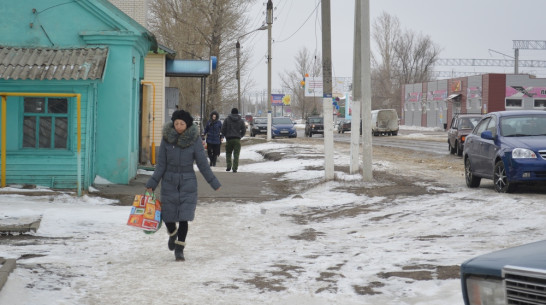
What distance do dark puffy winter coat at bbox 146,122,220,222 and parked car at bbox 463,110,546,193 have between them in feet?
21.7

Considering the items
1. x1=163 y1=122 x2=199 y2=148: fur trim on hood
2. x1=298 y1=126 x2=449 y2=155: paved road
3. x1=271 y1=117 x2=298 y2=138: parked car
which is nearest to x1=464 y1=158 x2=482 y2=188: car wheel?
x1=163 y1=122 x2=199 y2=148: fur trim on hood

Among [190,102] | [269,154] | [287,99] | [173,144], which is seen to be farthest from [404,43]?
[173,144]

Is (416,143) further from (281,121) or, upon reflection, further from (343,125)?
A: (343,125)

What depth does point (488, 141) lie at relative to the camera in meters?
14.3

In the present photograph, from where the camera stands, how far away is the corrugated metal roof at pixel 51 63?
13594 mm

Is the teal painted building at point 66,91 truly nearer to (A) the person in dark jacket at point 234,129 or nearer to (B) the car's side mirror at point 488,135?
(A) the person in dark jacket at point 234,129

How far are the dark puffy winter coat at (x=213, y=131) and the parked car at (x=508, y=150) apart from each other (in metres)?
7.57

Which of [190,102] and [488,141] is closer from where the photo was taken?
[488,141]

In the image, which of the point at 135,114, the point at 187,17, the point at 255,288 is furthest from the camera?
the point at 187,17

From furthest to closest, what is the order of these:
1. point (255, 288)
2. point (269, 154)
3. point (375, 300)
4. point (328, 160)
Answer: point (269, 154)
point (328, 160)
point (255, 288)
point (375, 300)

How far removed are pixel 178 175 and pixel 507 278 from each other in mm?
5433

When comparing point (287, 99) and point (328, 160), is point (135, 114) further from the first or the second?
point (287, 99)

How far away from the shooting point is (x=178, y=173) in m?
8.50

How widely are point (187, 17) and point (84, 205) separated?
2863 centimetres
